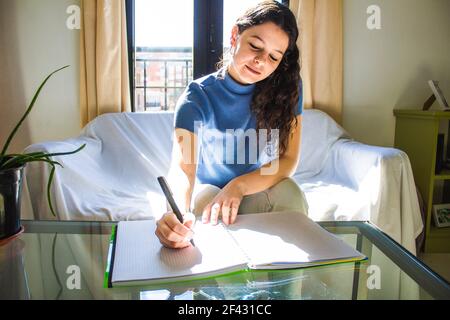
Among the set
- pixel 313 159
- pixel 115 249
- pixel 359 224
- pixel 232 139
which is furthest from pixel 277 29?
pixel 313 159

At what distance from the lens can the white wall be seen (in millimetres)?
2109

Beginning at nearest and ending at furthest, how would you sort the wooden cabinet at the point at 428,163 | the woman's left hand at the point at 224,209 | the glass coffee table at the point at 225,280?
the glass coffee table at the point at 225,280 → the woman's left hand at the point at 224,209 → the wooden cabinet at the point at 428,163

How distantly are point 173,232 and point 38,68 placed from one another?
1957mm

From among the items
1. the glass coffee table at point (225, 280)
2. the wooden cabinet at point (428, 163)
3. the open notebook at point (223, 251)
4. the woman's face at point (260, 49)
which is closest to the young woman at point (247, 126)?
the woman's face at point (260, 49)

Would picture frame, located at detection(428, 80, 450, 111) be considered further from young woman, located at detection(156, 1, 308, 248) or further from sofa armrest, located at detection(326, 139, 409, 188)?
young woman, located at detection(156, 1, 308, 248)

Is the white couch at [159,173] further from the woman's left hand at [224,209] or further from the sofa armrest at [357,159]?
the woman's left hand at [224,209]

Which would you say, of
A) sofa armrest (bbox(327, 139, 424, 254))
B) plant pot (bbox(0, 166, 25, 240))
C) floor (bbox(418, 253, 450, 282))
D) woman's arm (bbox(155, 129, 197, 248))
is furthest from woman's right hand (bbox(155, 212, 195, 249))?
floor (bbox(418, 253, 450, 282))

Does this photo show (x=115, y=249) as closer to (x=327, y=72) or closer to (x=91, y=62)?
(x=91, y=62)

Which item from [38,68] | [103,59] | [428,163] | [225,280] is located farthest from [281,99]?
[38,68]

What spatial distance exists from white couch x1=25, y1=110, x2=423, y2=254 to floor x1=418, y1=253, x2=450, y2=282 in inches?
9.6

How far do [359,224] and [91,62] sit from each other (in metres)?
1.76

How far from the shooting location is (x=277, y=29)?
2.98 ft

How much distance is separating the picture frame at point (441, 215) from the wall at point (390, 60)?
1.73 ft

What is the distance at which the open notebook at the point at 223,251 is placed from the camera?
20.7 inches
